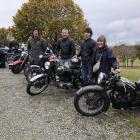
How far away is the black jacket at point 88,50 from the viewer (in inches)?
440

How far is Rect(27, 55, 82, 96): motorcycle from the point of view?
11.1 meters

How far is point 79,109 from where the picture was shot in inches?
347

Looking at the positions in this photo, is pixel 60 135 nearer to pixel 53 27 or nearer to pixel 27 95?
pixel 27 95

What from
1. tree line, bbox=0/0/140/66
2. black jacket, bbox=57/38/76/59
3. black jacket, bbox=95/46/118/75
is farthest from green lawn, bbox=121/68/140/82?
black jacket, bbox=95/46/118/75

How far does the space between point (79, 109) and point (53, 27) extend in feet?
95.0

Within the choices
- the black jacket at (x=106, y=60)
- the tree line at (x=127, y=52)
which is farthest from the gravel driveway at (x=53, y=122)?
the tree line at (x=127, y=52)

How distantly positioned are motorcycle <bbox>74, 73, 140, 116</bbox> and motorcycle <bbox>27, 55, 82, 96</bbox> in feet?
7.79

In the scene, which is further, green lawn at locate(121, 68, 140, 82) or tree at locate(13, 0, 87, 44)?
tree at locate(13, 0, 87, 44)

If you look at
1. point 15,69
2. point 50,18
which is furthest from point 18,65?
point 50,18

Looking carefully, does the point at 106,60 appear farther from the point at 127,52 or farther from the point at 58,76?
the point at 127,52

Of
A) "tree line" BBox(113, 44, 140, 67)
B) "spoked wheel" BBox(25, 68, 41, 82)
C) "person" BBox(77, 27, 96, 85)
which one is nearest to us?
"person" BBox(77, 27, 96, 85)

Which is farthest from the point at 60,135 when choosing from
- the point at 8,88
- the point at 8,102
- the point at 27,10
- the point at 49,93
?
the point at 27,10

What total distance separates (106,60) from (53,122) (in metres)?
2.19

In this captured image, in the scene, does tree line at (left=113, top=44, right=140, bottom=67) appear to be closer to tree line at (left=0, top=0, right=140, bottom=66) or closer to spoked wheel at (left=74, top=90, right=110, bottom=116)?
tree line at (left=0, top=0, right=140, bottom=66)
